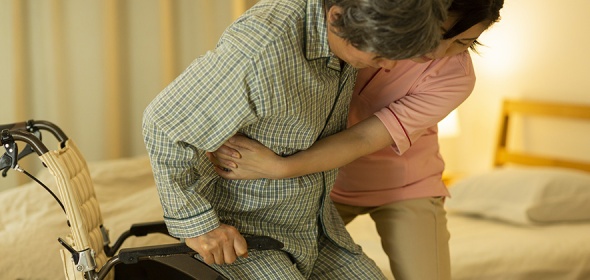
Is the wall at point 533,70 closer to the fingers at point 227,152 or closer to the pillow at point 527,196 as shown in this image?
the pillow at point 527,196

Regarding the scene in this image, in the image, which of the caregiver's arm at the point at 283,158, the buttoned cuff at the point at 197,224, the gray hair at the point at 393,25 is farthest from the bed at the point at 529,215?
the gray hair at the point at 393,25

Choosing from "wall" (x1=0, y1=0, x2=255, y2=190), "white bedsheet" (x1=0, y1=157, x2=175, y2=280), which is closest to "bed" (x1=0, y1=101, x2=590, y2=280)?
"white bedsheet" (x1=0, y1=157, x2=175, y2=280)

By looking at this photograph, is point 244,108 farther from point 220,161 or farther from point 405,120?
point 405,120

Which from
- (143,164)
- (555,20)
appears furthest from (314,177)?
(555,20)

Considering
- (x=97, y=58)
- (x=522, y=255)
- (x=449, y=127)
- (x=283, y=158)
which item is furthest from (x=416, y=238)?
(x=97, y=58)

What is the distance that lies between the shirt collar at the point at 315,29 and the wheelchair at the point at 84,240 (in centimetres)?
41

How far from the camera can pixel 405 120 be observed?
180cm

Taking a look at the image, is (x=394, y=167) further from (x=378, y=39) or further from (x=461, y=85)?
(x=378, y=39)

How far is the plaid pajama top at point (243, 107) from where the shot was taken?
1.47 m

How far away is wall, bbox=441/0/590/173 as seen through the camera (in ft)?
12.5

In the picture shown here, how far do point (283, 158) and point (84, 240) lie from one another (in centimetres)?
47

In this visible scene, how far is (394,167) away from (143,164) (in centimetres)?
176

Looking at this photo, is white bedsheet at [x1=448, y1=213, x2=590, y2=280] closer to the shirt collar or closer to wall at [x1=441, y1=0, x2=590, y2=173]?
wall at [x1=441, y1=0, x2=590, y2=173]

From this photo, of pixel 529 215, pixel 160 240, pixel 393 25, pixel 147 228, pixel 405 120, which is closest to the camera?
pixel 393 25
